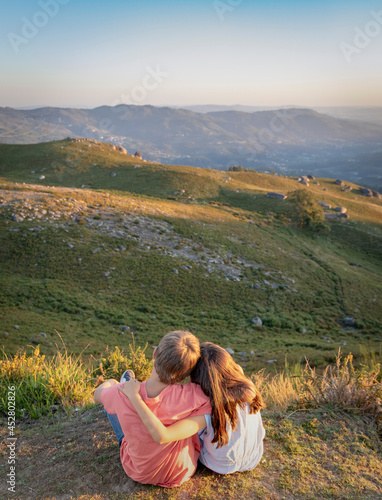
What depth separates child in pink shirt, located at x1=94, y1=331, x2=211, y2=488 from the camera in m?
2.93

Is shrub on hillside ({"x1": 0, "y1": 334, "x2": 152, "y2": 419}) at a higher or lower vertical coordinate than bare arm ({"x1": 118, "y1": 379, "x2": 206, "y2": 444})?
lower

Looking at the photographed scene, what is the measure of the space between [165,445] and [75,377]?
3423mm

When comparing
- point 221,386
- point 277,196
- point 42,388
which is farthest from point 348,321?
point 277,196

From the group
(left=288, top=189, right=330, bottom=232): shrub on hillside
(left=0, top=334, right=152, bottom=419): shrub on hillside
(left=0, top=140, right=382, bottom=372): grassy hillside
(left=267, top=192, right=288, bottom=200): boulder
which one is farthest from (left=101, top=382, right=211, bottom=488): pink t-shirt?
(left=267, top=192, right=288, bottom=200): boulder

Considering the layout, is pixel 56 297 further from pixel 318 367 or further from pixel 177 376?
pixel 177 376

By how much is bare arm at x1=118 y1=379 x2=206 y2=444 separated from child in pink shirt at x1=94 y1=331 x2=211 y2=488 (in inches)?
3.8

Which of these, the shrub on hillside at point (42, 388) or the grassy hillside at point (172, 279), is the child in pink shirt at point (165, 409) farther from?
the grassy hillside at point (172, 279)

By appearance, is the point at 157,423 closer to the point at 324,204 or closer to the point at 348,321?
Answer: the point at 348,321

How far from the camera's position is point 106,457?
407 cm

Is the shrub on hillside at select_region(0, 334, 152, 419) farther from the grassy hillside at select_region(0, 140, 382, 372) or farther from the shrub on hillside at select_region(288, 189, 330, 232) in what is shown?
the shrub on hillside at select_region(288, 189, 330, 232)

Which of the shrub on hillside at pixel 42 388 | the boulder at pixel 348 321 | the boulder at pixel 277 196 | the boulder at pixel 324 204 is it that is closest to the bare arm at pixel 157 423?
the shrub on hillside at pixel 42 388

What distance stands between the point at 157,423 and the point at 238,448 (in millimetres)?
1266

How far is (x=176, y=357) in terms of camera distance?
9.43 feet

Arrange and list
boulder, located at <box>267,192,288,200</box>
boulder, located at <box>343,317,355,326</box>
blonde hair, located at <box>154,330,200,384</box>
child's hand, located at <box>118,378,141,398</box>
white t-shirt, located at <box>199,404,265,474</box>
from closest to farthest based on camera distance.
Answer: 1. blonde hair, located at <box>154,330,200,384</box>
2. child's hand, located at <box>118,378,141,398</box>
3. white t-shirt, located at <box>199,404,265,474</box>
4. boulder, located at <box>343,317,355,326</box>
5. boulder, located at <box>267,192,288,200</box>
